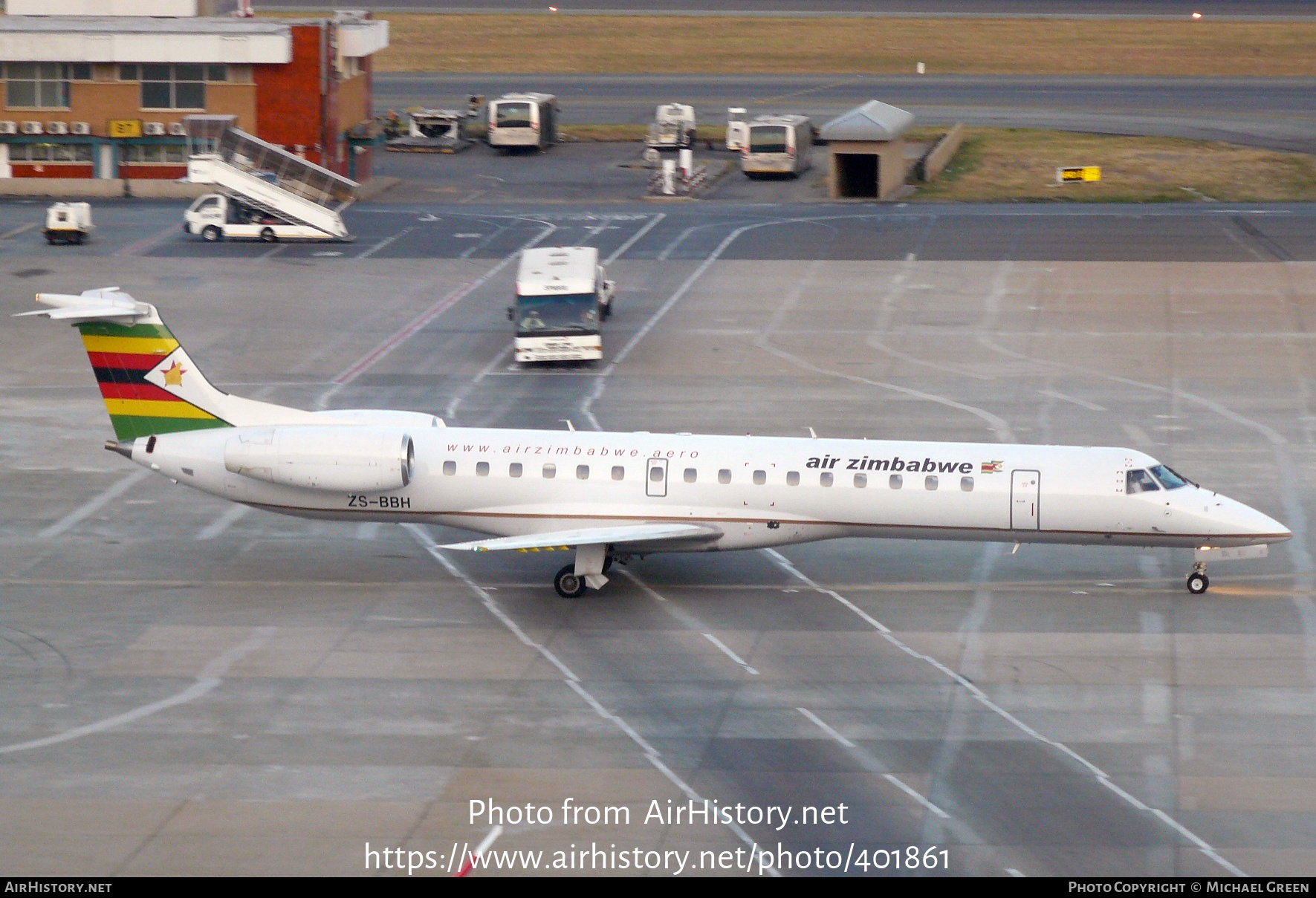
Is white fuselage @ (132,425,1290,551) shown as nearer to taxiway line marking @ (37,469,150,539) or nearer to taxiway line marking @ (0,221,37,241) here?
taxiway line marking @ (37,469,150,539)

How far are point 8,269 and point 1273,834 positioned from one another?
53698mm

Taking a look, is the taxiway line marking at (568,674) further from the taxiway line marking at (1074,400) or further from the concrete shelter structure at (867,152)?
the concrete shelter structure at (867,152)

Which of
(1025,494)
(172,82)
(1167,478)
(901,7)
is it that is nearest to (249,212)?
(172,82)

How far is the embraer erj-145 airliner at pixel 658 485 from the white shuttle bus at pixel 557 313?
56.8 ft

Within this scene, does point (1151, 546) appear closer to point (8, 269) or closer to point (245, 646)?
point (245, 646)

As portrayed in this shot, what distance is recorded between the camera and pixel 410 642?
31.0m

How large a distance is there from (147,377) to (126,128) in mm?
51165

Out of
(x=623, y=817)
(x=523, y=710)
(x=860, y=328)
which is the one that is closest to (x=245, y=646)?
(x=523, y=710)

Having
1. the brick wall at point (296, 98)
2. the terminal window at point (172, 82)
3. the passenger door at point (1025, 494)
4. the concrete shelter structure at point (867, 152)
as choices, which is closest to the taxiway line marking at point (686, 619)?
the passenger door at point (1025, 494)

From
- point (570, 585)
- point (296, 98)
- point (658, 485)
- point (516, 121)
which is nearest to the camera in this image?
point (570, 585)

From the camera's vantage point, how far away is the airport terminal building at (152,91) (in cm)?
8038

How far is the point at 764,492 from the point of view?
33156mm

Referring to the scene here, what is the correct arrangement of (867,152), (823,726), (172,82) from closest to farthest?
(823,726)
(867,152)
(172,82)

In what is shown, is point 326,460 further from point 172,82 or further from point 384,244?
point 172,82
